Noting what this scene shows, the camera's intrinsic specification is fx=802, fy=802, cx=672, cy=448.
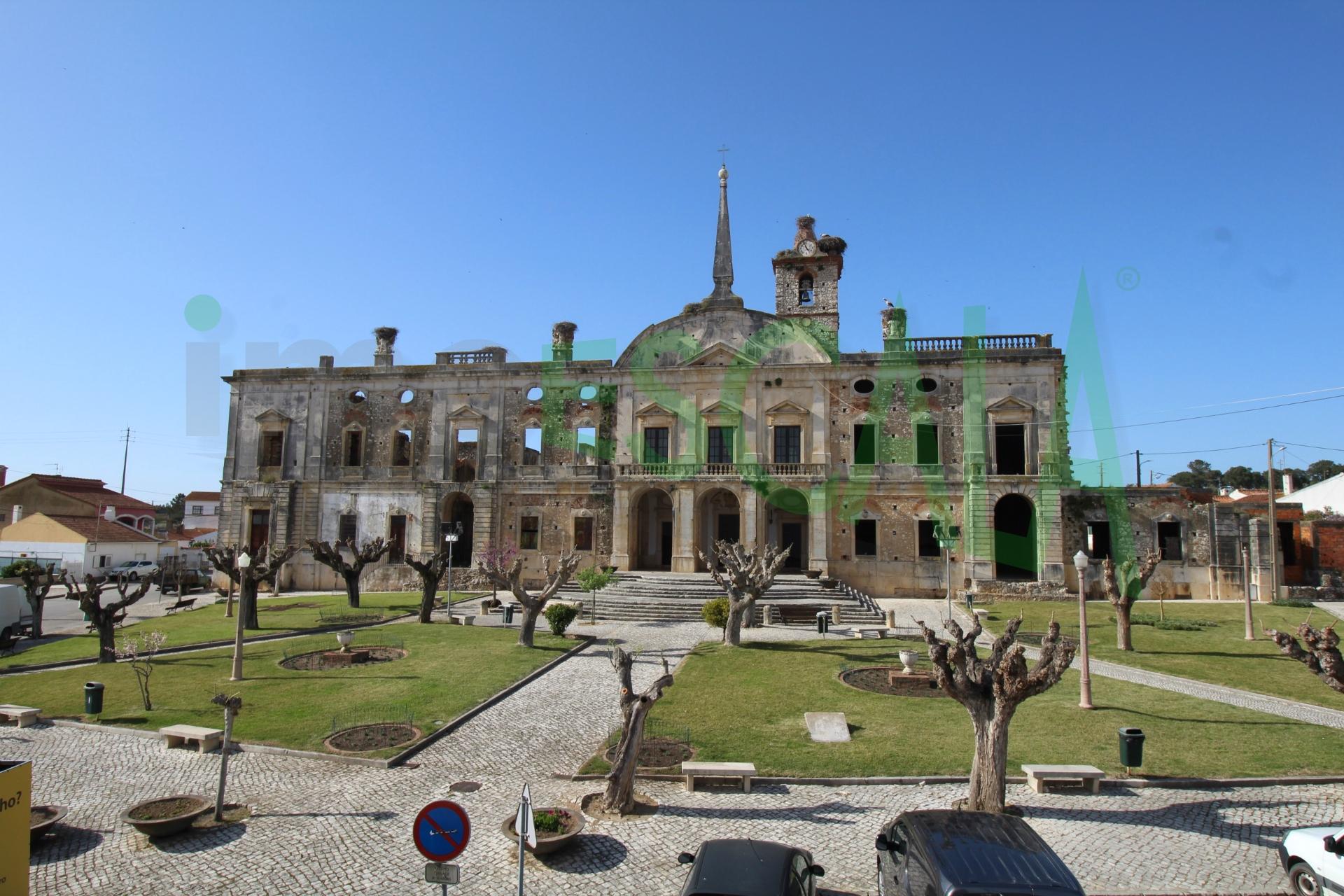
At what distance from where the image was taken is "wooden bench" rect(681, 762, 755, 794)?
1174cm

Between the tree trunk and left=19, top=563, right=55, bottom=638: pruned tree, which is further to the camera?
left=19, top=563, right=55, bottom=638: pruned tree

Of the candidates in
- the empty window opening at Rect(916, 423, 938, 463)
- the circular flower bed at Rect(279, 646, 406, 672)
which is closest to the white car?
the circular flower bed at Rect(279, 646, 406, 672)

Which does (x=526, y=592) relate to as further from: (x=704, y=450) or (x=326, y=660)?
(x=704, y=450)

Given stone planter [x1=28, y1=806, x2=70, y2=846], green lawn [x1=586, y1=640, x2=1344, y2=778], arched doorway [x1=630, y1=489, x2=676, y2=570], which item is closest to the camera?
stone planter [x1=28, y1=806, x2=70, y2=846]

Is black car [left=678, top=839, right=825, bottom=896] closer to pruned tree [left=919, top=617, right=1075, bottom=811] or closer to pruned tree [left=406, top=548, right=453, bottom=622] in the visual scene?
pruned tree [left=919, top=617, right=1075, bottom=811]

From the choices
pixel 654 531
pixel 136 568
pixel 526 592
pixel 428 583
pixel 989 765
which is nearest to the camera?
pixel 989 765

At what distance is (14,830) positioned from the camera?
25.2 feet

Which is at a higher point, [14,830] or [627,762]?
[14,830]

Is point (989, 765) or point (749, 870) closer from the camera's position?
point (749, 870)

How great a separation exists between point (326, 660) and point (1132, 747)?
1828cm

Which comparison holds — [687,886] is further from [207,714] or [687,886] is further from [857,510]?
[857,510]

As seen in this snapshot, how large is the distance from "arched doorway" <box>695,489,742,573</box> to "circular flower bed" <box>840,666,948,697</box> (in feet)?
63.5

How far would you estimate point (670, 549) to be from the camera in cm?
4047

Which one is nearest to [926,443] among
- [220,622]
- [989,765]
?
[989,765]
